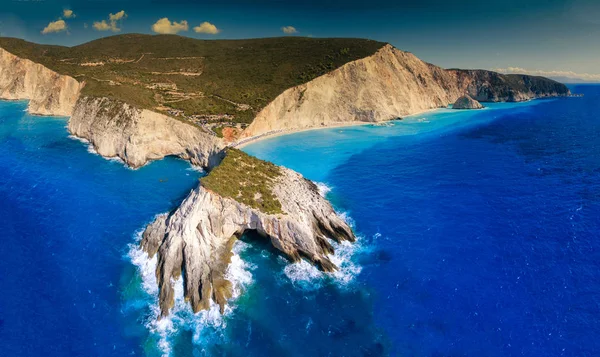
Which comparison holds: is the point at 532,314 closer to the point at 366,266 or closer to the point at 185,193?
the point at 366,266

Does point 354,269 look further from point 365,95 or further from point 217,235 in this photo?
point 365,95

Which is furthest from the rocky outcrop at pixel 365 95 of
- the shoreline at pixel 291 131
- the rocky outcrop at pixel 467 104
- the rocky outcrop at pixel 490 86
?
the rocky outcrop at pixel 490 86

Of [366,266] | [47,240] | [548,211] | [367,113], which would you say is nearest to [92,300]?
[47,240]

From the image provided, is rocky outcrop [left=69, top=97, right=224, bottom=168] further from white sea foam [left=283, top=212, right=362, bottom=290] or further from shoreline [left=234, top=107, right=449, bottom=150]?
white sea foam [left=283, top=212, right=362, bottom=290]

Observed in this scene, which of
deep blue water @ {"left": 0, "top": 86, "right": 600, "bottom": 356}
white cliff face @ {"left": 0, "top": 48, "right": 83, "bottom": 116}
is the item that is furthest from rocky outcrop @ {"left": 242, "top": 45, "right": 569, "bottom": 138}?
white cliff face @ {"left": 0, "top": 48, "right": 83, "bottom": 116}

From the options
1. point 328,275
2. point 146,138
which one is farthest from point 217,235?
point 146,138

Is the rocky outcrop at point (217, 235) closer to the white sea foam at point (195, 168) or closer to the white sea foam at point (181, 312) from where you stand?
the white sea foam at point (181, 312)
